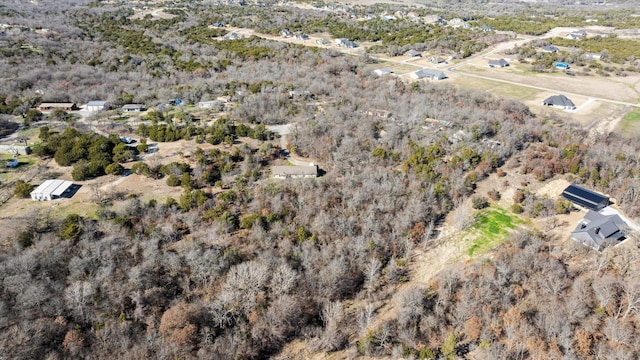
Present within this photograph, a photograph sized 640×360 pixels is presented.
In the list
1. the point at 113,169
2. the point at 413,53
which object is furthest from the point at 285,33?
the point at 113,169

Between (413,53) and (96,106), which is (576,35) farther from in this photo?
(96,106)

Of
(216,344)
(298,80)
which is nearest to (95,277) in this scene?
(216,344)

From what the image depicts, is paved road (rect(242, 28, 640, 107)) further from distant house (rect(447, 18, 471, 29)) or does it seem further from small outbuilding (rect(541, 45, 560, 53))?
distant house (rect(447, 18, 471, 29))

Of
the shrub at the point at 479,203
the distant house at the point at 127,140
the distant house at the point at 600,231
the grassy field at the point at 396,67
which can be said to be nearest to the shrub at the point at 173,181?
the distant house at the point at 127,140

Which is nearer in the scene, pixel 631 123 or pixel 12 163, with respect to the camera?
pixel 12 163

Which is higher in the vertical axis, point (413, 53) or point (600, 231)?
point (413, 53)

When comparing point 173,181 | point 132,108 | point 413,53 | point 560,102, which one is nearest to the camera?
point 173,181

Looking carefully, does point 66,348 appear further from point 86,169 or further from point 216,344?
point 86,169
